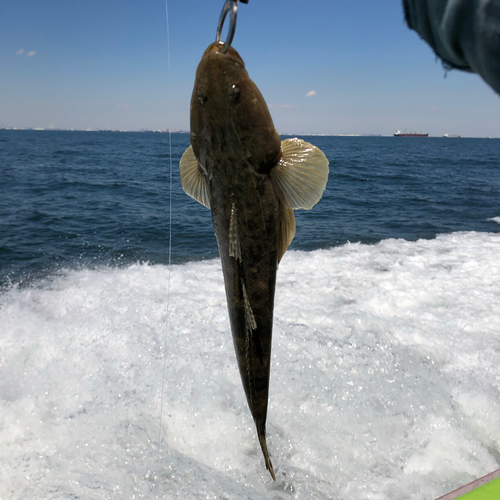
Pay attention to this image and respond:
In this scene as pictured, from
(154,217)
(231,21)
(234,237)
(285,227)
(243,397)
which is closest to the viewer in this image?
(231,21)

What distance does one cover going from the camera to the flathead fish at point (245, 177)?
1710mm

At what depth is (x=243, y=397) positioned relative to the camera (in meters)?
4.63

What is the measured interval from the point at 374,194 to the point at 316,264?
14952mm

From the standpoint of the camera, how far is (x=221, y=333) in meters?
5.72

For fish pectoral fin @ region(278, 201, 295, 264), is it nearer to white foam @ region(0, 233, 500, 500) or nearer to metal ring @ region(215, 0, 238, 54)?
metal ring @ region(215, 0, 238, 54)

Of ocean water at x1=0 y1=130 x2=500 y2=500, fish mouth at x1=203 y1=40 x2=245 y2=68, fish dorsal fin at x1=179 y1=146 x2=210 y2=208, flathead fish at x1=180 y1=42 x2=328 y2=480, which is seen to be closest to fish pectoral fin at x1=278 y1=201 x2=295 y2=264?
flathead fish at x1=180 y1=42 x2=328 y2=480

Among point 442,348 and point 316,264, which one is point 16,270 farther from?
point 442,348

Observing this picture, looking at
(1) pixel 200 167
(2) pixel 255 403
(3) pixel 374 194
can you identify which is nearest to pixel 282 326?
(2) pixel 255 403

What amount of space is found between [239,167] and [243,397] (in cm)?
370

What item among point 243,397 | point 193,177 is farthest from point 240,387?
point 193,177

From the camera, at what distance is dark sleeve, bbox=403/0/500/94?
0.86 metres

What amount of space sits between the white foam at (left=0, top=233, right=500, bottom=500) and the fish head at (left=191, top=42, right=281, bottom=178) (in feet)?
11.5

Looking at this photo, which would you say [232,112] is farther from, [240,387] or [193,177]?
[240,387]

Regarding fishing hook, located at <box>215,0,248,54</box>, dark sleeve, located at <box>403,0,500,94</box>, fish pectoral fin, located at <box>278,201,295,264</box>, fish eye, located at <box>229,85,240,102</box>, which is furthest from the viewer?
fish pectoral fin, located at <box>278,201,295,264</box>
